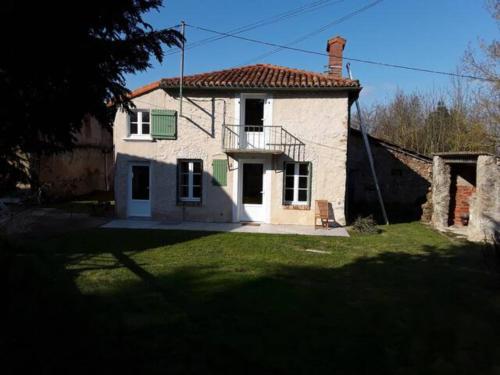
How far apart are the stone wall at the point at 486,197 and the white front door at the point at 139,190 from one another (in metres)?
11.2

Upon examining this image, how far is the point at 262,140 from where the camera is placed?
1388 cm

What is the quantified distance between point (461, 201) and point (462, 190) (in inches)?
16.2

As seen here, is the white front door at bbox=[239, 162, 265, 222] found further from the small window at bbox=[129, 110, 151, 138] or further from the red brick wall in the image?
the red brick wall

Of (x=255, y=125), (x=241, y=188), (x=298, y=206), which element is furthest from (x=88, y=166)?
(x=298, y=206)

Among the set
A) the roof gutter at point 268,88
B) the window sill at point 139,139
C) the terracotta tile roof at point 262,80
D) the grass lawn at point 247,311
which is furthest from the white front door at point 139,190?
the grass lawn at point 247,311

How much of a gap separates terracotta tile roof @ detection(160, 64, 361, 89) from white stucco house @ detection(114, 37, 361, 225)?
0.04 m

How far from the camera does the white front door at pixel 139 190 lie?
14703mm

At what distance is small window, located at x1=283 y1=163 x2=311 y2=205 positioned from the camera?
13.9 meters

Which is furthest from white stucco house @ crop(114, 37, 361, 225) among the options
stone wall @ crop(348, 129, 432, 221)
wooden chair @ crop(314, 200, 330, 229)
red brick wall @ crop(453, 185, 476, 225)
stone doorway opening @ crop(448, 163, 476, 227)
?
stone wall @ crop(348, 129, 432, 221)

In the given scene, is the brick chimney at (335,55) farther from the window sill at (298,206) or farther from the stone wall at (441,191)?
the window sill at (298,206)

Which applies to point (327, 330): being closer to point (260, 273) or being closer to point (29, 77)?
point (260, 273)

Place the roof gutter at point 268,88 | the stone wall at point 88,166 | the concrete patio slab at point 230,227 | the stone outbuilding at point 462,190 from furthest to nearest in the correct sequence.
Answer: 1. the stone wall at point 88,166
2. the roof gutter at point 268,88
3. the concrete patio slab at point 230,227
4. the stone outbuilding at point 462,190

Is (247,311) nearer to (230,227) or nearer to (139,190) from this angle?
(230,227)

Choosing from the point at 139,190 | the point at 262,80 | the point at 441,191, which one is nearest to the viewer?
the point at 441,191
